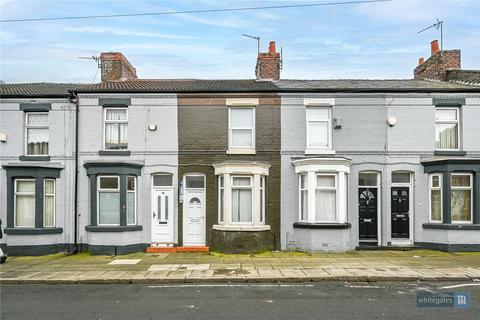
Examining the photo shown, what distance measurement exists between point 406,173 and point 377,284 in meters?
7.54

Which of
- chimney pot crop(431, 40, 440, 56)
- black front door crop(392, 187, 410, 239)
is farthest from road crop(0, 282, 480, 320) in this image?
→ chimney pot crop(431, 40, 440, 56)

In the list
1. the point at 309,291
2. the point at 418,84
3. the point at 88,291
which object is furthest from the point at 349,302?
the point at 418,84

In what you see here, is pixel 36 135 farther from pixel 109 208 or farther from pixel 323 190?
pixel 323 190

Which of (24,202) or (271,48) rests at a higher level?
(271,48)

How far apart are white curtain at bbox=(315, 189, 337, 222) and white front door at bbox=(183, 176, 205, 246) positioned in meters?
A: 4.43

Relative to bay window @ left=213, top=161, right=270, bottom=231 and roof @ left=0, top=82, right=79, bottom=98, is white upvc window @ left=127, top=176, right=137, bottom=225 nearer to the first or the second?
bay window @ left=213, top=161, right=270, bottom=231

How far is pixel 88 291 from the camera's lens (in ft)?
35.2

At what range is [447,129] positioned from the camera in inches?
698

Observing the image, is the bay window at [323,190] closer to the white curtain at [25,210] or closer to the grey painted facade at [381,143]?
the grey painted facade at [381,143]

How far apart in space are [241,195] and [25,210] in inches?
327

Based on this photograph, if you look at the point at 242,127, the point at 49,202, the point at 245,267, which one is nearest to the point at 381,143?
the point at 242,127

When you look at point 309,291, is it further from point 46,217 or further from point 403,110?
point 46,217

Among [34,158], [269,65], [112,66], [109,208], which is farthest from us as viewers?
[112,66]

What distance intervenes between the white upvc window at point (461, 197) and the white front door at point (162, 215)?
10.8 meters
